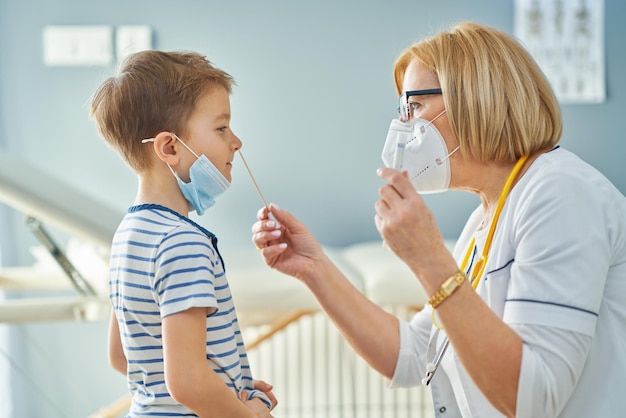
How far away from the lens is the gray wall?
303 cm

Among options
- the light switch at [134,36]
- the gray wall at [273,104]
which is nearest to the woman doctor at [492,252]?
the gray wall at [273,104]

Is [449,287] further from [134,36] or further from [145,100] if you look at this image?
[134,36]

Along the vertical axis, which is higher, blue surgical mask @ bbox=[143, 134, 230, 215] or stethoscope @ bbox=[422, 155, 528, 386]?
blue surgical mask @ bbox=[143, 134, 230, 215]

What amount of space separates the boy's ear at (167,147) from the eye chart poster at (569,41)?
2.09 meters

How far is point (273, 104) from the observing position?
3.08 metres

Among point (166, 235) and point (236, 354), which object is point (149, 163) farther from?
point (236, 354)

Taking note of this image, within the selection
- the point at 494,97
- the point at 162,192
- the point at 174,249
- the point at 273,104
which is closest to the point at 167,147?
the point at 162,192

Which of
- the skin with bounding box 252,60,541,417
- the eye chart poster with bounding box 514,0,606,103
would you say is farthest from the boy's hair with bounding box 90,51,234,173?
the eye chart poster with bounding box 514,0,606,103

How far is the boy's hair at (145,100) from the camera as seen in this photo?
4.28 ft

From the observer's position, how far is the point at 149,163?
1328 millimetres

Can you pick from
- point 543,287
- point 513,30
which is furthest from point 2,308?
point 513,30

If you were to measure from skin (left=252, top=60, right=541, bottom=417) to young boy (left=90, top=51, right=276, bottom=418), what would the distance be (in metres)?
0.22

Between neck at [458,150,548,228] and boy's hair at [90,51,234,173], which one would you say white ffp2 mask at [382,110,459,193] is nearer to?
neck at [458,150,548,228]

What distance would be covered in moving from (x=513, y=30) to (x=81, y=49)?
1.62 m
